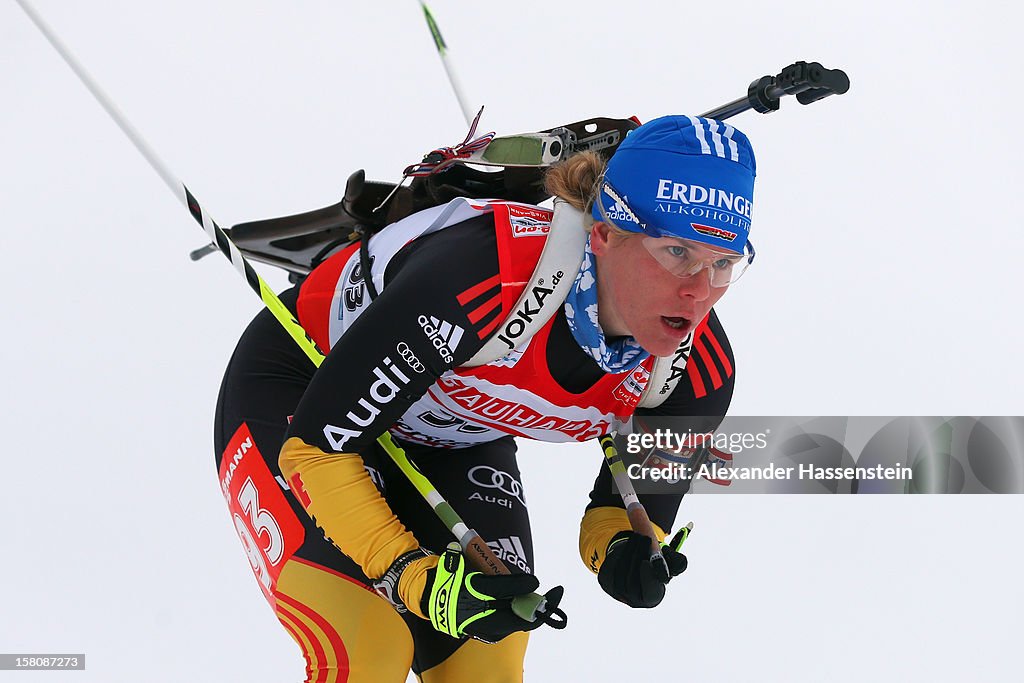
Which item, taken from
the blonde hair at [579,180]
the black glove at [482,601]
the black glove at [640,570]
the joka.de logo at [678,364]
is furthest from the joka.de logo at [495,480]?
the blonde hair at [579,180]

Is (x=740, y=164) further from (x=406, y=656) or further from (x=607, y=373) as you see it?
(x=406, y=656)

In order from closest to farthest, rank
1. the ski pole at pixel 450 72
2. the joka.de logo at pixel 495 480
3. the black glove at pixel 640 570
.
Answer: the black glove at pixel 640 570 → the joka.de logo at pixel 495 480 → the ski pole at pixel 450 72

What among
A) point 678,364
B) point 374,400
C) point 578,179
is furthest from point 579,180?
point 374,400

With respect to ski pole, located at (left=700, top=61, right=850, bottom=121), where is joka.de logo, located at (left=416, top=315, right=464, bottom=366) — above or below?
below

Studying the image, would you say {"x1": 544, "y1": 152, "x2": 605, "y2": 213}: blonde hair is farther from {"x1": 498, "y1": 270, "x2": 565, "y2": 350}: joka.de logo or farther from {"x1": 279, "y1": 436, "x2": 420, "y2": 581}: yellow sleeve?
{"x1": 279, "y1": 436, "x2": 420, "y2": 581}: yellow sleeve

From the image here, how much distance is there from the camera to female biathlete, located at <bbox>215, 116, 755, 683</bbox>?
210 cm

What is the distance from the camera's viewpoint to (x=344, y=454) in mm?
2219

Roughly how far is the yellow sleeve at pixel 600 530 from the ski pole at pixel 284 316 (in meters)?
0.26

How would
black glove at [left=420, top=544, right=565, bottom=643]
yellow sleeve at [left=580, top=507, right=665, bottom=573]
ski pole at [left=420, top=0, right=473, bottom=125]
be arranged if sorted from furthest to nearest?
ski pole at [left=420, top=0, right=473, bottom=125] < yellow sleeve at [left=580, top=507, right=665, bottom=573] < black glove at [left=420, top=544, right=565, bottom=643]

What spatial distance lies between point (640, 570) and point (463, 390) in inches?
19.0

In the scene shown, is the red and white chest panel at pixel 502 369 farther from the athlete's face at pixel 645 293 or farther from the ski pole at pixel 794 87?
the ski pole at pixel 794 87

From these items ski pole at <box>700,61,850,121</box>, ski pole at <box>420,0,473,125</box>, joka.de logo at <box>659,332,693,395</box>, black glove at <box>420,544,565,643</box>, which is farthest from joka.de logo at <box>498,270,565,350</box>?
ski pole at <box>420,0,473,125</box>

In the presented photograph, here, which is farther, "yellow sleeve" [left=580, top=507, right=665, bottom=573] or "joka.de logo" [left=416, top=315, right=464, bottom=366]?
"yellow sleeve" [left=580, top=507, right=665, bottom=573]

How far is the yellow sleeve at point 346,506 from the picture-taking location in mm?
2197
